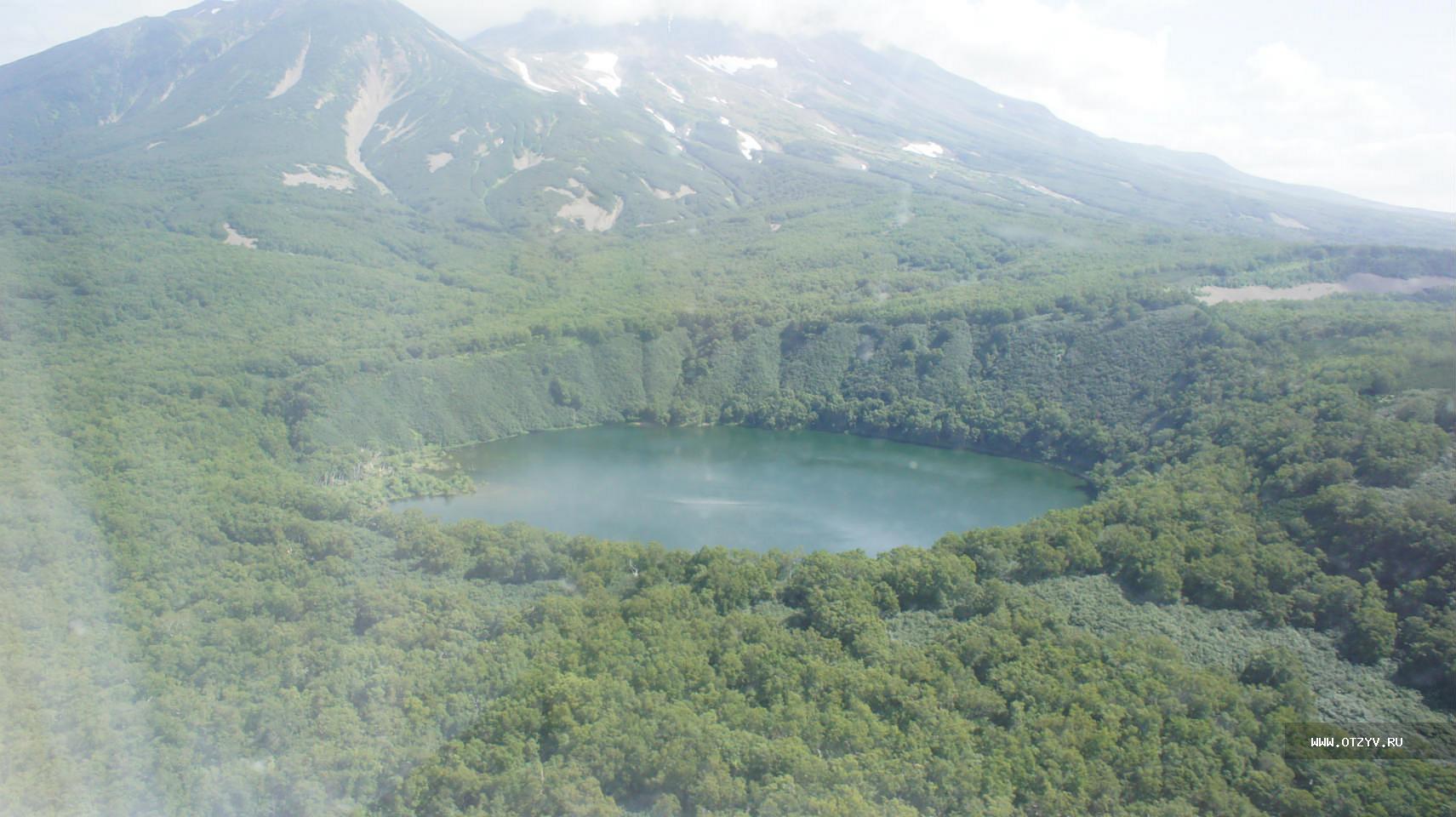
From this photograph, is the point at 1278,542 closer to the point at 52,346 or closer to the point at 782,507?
the point at 782,507

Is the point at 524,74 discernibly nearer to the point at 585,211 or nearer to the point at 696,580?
the point at 585,211

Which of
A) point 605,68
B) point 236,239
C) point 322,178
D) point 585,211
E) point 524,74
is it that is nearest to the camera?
point 236,239

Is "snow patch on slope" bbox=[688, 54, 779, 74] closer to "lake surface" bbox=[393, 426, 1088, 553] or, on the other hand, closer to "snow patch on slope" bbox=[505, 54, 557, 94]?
"snow patch on slope" bbox=[505, 54, 557, 94]

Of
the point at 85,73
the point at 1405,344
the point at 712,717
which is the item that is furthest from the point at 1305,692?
the point at 85,73

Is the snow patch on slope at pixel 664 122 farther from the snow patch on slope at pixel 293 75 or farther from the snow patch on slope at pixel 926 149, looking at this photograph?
the snow patch on slope at pixel 293 75

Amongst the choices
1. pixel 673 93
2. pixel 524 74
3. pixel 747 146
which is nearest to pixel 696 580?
Result: pixel 747 146

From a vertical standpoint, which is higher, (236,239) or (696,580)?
(236,239)

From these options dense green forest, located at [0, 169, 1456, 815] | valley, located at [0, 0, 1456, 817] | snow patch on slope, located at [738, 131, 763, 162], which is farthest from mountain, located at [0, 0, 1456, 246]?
dense green forest, located at [0, 169, 1456, 815]
